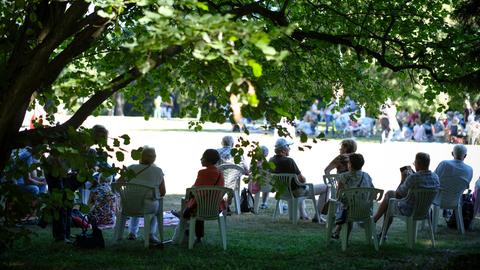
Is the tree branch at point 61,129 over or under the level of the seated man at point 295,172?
over

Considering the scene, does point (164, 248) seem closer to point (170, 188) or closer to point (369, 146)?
point (170, 188)

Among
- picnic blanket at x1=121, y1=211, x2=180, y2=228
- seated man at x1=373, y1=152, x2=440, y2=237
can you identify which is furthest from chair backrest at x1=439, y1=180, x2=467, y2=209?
picnic blanket at x1=121, y1=211, x2=180, y2=228

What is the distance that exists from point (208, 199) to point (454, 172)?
4187 millimetres

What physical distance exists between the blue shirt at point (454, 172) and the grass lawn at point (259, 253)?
2.77ft

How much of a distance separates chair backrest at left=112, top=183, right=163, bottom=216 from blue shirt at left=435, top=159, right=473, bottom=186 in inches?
181

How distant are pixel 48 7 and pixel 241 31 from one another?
11.1 feet

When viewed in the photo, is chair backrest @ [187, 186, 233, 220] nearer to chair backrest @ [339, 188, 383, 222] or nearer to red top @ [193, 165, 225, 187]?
red top @ [193, 165, 225, 187]

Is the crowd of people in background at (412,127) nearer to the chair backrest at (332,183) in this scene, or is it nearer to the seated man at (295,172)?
the seated man at (295,172)

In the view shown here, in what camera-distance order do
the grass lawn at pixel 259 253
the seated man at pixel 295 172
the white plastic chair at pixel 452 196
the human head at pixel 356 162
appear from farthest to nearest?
the seated man at pixel 295 172 → the white plastic chair at pixel 452 196 → the human head at pixel 356 162 → the grass lawn at pixel 259 253

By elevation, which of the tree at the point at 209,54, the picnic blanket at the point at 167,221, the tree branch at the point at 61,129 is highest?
the tree at the point at 209,54

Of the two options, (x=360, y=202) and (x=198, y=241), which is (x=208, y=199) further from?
(x=360, y=202)

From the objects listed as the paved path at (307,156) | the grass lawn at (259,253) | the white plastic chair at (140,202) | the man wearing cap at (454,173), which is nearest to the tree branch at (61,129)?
the grass lawn at (259,253)

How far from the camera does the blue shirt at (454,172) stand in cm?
1216

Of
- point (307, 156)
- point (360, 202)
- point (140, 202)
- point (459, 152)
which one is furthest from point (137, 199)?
point (307, 156)
